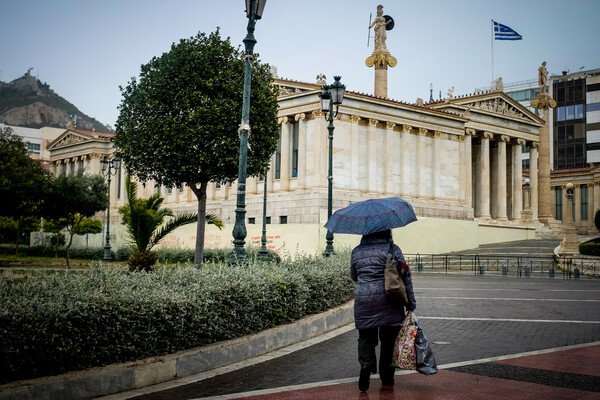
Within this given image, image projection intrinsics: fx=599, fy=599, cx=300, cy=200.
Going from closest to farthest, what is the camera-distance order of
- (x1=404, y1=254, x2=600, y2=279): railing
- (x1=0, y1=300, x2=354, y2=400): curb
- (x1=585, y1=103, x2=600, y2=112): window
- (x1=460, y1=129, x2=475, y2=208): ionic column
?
1. (x1=0, y1=300, x2=354, y2=400): curb
2. (x1=404, y1=254, x2=600, y2=279): railing
3. (x1=460, y1=129, x2=475, y2=208): ionic column
4. (x1=585, y1=103, x2=600, y2=112): window

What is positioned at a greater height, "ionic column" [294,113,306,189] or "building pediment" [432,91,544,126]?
"building pediment" [432,91,544,126]

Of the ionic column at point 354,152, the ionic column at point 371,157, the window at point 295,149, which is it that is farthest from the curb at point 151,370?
the window at point 295,149

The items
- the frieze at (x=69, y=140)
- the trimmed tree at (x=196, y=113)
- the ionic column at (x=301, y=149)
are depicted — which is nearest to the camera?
the trimmed tree at (x=196, y=113)

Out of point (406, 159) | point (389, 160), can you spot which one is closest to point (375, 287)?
point (389, 160)

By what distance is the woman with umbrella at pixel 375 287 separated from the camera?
685 cm

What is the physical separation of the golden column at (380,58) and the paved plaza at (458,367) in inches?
1287

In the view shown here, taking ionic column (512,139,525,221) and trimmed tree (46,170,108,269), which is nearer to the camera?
trimmed tree (46,170,108,269)

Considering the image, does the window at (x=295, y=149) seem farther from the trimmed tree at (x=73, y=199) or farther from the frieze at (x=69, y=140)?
the frieze at (x=69, y=140)

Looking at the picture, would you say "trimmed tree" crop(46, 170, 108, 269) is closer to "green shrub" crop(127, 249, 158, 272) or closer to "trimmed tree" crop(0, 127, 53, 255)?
"trimmed tree" crop(0, 127, 53, 255)

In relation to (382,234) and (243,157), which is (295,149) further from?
(382,234)

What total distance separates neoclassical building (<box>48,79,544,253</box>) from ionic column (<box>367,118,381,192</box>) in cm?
7

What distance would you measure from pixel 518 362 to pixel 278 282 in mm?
4028

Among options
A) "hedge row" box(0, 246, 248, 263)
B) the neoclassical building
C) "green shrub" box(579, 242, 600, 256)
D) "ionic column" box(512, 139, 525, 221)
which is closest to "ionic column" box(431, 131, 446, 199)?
the neoclassical building

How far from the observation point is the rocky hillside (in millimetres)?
156250
